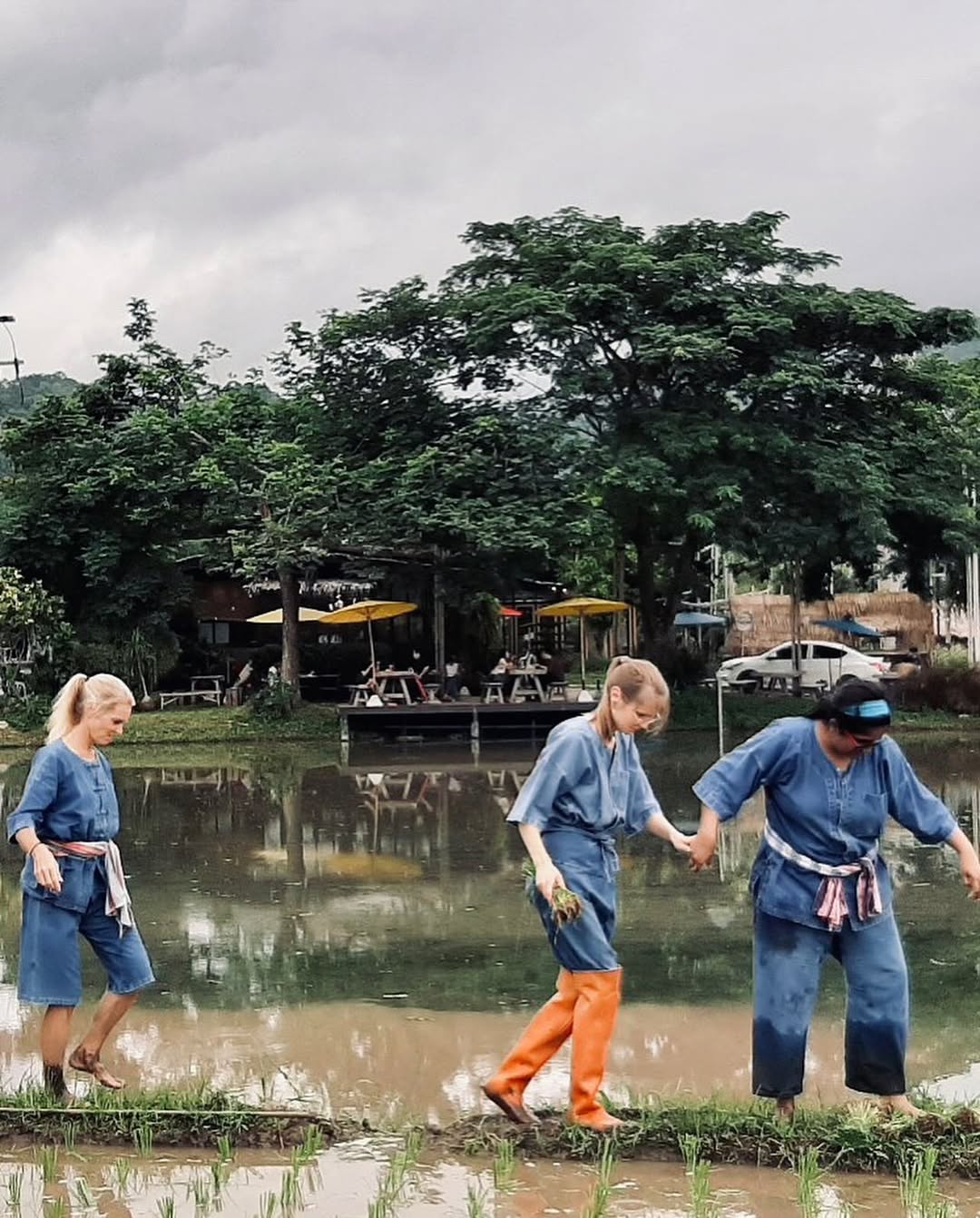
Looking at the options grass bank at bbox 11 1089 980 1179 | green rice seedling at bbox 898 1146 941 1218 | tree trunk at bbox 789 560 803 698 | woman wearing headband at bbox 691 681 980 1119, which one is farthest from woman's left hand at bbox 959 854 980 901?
tree trunk at bbox 789 560 803 698

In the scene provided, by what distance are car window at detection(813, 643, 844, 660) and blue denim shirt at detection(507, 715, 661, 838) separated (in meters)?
28.0

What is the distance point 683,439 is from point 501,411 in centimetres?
334

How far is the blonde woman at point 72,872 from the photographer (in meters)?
5.22

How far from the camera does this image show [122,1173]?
14.7 ft

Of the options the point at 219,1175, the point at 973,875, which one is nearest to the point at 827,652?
the point at 973,875

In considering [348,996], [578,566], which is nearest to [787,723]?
[348,996]

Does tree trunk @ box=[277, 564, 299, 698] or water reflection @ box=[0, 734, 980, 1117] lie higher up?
tree trunk @ box=[277, 564, 299, 698]

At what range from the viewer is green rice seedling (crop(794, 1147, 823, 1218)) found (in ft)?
13.7

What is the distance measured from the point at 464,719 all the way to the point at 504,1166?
767 inches

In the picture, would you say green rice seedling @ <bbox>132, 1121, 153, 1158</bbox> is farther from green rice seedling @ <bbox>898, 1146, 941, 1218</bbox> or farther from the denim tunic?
green rice seedling @ <bbox>898, 1146, 941, 1218</bbox>

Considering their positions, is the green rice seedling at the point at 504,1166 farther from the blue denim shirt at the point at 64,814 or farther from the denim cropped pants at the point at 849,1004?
the blue denim shirt at the point at 64,814

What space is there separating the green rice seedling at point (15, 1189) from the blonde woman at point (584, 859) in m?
1.49

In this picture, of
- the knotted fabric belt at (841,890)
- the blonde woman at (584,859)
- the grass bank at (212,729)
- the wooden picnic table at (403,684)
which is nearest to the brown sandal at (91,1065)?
the blonde woman at (584,859)

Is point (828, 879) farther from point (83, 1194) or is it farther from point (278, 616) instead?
point (278, 616)
